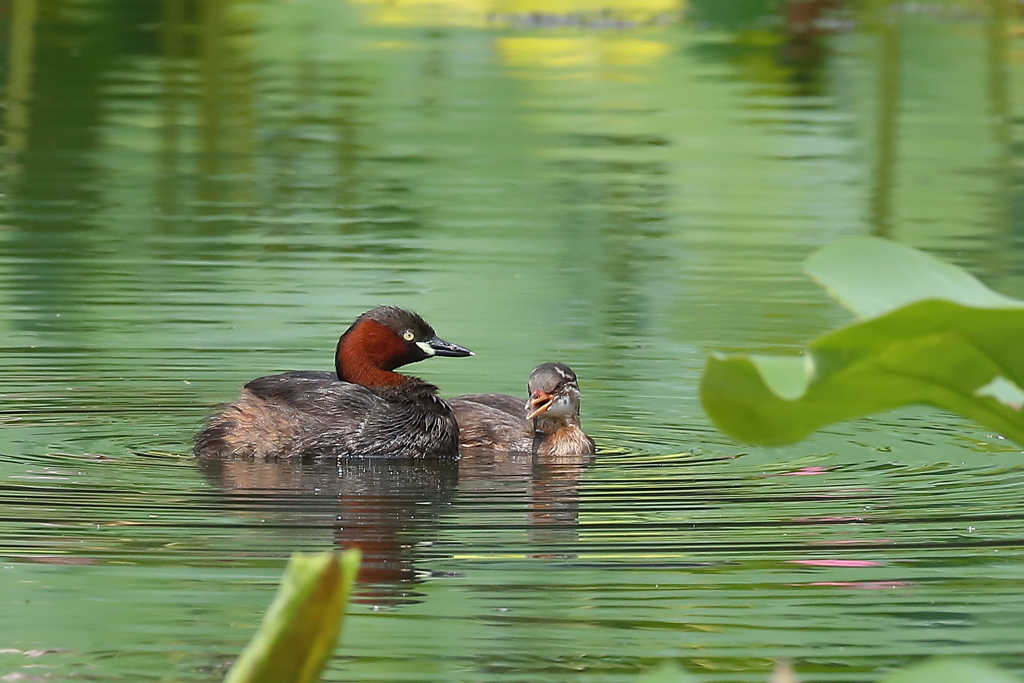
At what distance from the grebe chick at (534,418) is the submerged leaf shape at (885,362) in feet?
16.4

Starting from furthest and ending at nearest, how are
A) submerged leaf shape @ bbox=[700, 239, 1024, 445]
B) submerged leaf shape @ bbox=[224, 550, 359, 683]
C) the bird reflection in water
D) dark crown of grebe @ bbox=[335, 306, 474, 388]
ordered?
dark crown of grebe @ bbox=[335, 306, 474, 388] < the bird reflection in water < submerged leaf shape @ bbox=[700, 239, 1024, 445] < submerged leaf shape @ bbox=[224, 550, 359, 683]

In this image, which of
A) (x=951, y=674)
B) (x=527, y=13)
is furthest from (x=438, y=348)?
(x=527, y=13)

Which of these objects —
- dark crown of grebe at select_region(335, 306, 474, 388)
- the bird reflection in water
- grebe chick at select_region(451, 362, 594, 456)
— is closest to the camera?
the bird reflection in water

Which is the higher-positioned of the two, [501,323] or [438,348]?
[438,348]

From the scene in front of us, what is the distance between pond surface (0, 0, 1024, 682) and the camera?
403 cm

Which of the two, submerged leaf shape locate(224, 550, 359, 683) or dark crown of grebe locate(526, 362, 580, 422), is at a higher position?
submerged leaf shape locate(224, 550, 359, 683)

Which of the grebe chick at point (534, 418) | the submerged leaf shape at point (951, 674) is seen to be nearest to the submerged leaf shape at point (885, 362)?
the submerged leaf shape at point (951, 674)

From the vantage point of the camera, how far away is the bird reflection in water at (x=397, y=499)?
4.70m

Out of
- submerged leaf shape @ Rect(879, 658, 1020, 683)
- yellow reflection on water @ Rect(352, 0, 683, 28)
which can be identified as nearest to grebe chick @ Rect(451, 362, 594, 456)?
submerged leaf shape @ Rect(879, 658, 1020, 683)

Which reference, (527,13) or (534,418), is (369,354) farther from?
(527,13)

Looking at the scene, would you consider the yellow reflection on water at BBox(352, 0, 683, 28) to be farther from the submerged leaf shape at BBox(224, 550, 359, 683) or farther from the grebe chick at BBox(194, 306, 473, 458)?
the submerged leaf shape at BBox(224, 550, 359, 683)

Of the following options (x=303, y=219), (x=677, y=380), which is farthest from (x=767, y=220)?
(x=677, y=380)

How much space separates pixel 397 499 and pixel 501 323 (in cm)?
292

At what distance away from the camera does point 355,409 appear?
22.4 feet
